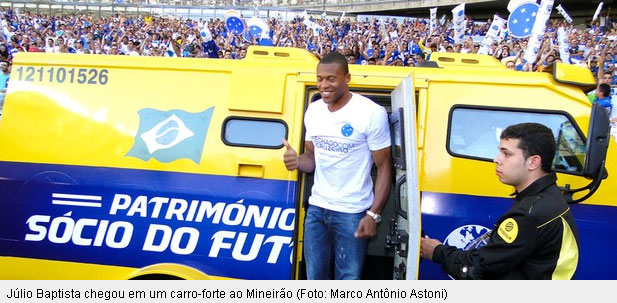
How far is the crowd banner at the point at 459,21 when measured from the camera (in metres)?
10.8

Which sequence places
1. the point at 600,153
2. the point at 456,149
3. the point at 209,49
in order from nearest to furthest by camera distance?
the point at 600,153
the point at 456,149
the point at 209,49

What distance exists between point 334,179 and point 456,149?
2.72 ft

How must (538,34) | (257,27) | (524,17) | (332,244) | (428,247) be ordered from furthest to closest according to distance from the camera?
(257,27) < (524,17) < (538,34) < (332,244) < (428,247)

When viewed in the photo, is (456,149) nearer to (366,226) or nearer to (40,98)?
(366,226)

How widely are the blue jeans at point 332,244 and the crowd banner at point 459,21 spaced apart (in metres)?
9.33

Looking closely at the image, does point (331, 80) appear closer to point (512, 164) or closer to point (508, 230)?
point (512, 164)

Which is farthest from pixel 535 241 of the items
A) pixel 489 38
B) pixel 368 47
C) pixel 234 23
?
pixel 368 47

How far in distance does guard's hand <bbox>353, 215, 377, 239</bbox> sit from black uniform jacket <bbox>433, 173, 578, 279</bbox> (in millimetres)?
639

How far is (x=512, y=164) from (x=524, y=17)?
24.0 feet

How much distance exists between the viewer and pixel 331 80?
2670 millimetres

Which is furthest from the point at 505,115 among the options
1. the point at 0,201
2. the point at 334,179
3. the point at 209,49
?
the point at 209,49

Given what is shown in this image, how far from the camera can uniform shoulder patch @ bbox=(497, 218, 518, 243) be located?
78.9 inches

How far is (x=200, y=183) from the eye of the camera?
298cm
